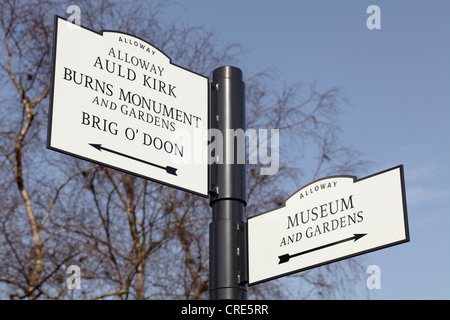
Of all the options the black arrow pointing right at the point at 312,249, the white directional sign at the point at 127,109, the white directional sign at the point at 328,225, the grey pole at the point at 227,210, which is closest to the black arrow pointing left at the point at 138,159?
the white directional sign at the point at 127,109

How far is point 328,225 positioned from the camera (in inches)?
133

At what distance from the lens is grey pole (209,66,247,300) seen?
332 cm

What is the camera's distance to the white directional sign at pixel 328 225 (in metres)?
3.21

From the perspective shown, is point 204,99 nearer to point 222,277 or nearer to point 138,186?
point 222,277

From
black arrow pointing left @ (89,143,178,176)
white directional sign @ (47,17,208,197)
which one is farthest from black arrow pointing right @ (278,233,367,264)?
black arrow pointing left @ (89,143,178,176)

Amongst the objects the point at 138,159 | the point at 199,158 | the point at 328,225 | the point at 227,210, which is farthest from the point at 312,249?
the point at 138,159

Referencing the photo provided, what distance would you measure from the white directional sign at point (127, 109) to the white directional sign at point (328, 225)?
0.39 m

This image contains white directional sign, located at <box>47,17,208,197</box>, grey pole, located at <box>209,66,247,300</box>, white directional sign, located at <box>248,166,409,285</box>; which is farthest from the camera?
grey pole, located at <box>209,66,247,300</box>

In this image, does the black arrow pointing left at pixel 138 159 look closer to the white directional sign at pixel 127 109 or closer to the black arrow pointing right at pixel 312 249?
the white directional sign at pixel 127 109

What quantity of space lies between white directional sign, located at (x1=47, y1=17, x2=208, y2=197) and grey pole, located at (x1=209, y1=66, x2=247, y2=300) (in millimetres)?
81

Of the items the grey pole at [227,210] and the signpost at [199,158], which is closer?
the signpost at [199,158]

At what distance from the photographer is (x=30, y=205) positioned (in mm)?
8648

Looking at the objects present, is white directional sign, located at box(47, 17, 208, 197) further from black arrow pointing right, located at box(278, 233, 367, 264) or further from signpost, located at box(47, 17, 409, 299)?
black arrow pointing right, located at box(278, 233, 367, 264)
